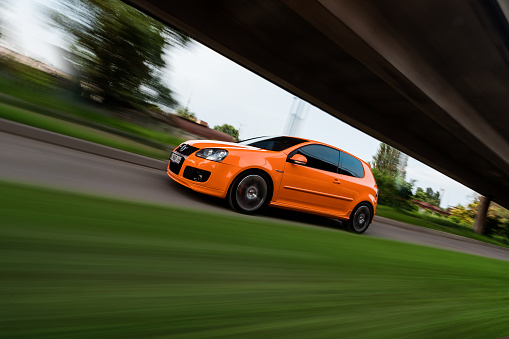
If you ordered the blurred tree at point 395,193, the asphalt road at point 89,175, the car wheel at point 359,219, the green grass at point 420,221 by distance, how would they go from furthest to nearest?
the blurred tree at point 395,193 < the green grass at point 420,221 < the car wheel at point 359,219 < the asphalt road at point 89,175

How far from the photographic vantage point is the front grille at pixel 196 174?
5.92 meters

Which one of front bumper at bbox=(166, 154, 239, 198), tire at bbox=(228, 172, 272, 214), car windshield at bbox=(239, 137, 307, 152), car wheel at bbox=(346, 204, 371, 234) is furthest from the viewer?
car wheel at bbox=(346, 204, 371, 234)

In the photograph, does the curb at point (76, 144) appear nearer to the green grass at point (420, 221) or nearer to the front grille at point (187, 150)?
the front grille at point (187, 150)

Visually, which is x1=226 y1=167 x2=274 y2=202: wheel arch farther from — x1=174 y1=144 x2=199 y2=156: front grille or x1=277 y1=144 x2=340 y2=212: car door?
x1=174 y1=144 x2=199 y2=156: front grille

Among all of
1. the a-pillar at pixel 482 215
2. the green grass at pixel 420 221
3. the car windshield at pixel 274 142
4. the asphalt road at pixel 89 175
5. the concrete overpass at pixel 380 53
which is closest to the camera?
the asphalt road at pixel 89 175

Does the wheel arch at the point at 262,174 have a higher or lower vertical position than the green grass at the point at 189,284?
higher

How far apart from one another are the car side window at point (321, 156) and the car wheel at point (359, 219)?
124 centimetres

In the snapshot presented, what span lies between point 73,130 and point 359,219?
694cm

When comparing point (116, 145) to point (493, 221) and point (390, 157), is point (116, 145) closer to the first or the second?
point (493, 221)

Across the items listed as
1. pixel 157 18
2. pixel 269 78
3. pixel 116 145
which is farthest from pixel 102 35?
pixel 269 78

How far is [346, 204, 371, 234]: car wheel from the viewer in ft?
26.1

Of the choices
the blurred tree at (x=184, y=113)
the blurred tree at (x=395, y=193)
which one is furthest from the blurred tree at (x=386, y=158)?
the blurred tree at (x=184, y=113)

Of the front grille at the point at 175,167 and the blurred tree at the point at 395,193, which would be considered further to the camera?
the blurred tree at the point at 395,193

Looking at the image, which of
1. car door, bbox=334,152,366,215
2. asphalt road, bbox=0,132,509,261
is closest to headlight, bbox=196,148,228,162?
asphalt road, bbox=0,132,509,261
